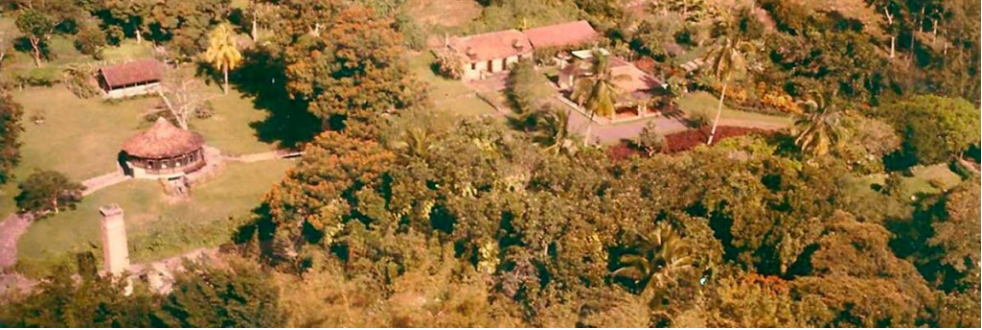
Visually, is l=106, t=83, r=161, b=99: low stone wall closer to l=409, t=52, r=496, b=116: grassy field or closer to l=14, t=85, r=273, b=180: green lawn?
l=14, t=85, r=273, b=180: green lawn

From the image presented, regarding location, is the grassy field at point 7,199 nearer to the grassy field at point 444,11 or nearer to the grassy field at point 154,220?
the grassy field at point 154,220

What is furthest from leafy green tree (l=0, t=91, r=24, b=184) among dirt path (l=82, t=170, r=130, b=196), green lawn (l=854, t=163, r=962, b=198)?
green lawn (l=854, t=163, r=962, b=198)

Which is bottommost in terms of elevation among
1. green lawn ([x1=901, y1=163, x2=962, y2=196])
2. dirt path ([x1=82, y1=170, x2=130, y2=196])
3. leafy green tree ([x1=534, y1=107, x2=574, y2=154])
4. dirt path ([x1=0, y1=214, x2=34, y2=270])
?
dirt path ([x1=0, y1=214, x2=34, y2=270])

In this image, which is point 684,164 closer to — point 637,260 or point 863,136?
point 637,260

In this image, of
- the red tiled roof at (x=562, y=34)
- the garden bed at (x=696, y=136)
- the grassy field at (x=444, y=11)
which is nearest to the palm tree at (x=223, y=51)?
the grassy field at (x=444, y=11)

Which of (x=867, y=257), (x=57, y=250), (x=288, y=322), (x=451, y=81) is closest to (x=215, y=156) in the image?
(x=57, y=250)

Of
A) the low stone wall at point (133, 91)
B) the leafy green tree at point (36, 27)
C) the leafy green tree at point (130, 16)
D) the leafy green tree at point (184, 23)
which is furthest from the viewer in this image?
the leafy green tree at point (130, 16)

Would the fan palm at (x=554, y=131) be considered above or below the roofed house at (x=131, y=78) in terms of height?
above
